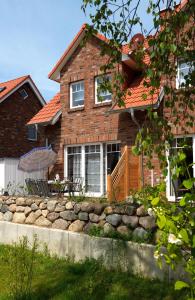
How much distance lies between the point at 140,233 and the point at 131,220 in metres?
0.40

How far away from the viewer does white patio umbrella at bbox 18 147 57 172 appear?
1416 cm

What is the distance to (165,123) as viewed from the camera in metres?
4.39

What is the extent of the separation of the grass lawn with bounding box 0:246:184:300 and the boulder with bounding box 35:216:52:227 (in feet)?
4.90

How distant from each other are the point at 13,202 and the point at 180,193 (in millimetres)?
5327

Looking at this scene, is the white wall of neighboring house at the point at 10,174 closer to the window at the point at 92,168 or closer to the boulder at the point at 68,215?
the window at the point at 92,168

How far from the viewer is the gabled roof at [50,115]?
15.6m

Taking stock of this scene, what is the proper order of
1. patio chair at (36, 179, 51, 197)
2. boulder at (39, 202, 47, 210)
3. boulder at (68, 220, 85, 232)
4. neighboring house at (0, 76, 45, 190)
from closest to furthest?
boulder at (68, 220, 85, 232) → boulder at (39, 202, 47, 210) → patio chair at (36, 179, 51, 197) → neighboring house at (0, 76, 45, 190)

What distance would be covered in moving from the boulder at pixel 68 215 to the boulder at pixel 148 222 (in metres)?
1.99

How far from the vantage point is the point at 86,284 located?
649 cm

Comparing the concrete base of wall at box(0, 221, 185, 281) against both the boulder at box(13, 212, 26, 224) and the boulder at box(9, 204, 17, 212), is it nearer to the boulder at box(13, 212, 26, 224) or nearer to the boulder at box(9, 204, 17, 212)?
the boulder at box(13, 212, 26, 224)

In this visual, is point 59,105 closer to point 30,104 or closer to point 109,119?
point 109,119

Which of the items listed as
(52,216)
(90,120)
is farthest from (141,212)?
(90,120)

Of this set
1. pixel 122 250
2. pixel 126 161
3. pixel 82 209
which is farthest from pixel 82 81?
pixel 122 250

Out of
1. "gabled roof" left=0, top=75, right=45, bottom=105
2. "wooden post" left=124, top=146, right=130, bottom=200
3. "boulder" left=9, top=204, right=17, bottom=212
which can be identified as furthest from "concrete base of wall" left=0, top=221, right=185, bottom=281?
"gabled roof" left=0, top=75, right=45, bottom=105
